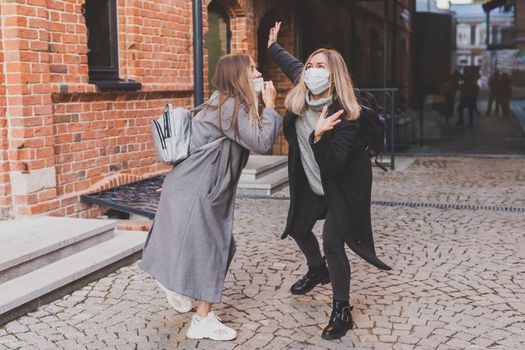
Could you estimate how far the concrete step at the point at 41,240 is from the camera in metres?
4.97

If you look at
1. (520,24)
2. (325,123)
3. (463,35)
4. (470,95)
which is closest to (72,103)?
(325,123)

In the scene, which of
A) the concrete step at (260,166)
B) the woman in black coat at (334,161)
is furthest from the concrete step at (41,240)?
the concrete step at (260,166)

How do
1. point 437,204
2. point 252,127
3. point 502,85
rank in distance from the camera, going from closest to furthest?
point 252,127, point 437,204, point 502,85

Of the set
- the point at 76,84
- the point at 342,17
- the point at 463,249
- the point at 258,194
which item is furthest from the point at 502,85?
the point at 76,84

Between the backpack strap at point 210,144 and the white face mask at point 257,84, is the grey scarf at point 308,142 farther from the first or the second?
the backpack strap at point 210,144

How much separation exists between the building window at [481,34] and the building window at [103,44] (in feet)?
26.1

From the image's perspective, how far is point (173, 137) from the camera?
12.9 ft

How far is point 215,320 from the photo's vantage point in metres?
4.14

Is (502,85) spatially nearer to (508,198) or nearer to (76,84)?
(508,198)

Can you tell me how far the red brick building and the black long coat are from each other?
283cm

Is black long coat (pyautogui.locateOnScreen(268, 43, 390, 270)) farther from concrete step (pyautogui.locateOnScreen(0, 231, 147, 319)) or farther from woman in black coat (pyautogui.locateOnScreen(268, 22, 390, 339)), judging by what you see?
concrete step (pyautogui.locateOnScreen(0, 231, 147, 319))

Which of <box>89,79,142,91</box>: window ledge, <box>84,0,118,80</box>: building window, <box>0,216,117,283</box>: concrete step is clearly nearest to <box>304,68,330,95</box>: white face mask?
<box>0,216,117,283</box>: concrete step

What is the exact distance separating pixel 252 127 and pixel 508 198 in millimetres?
5713

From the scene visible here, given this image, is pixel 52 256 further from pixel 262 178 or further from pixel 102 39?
pixel 262 178
